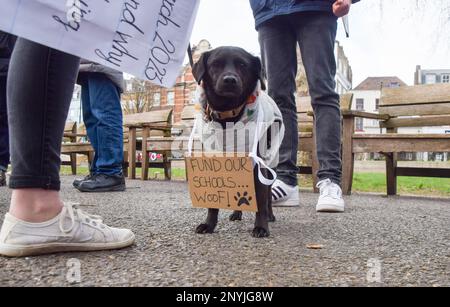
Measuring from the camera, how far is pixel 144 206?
2.78 metres

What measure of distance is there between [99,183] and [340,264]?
A: 2707 millimetres

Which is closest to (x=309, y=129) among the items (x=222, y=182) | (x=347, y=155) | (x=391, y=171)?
(x=347, y=155)

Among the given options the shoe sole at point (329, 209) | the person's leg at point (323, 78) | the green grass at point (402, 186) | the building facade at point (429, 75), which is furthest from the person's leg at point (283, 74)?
the building facade at point (429, 75)

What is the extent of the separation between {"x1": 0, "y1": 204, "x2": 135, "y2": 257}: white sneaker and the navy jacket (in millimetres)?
1761

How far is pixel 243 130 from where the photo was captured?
195 cm

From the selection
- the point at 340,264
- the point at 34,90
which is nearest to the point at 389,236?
the point at 340,264

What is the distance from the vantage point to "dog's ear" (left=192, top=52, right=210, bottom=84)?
2125 millimetres

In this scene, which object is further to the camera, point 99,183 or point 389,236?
point 99,183

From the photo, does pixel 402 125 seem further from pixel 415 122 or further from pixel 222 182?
pixel 222 182

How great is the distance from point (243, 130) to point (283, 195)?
1.05 meters

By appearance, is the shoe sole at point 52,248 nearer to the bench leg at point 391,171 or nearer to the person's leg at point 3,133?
the person's leg at point 3,133

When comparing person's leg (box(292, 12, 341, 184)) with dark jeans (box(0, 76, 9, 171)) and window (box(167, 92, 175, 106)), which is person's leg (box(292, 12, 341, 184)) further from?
window (box(167, 92, 175, 106))

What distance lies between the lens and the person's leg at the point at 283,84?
9.14ft

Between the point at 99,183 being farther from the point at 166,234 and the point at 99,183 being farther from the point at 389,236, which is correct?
the point at 389,236
